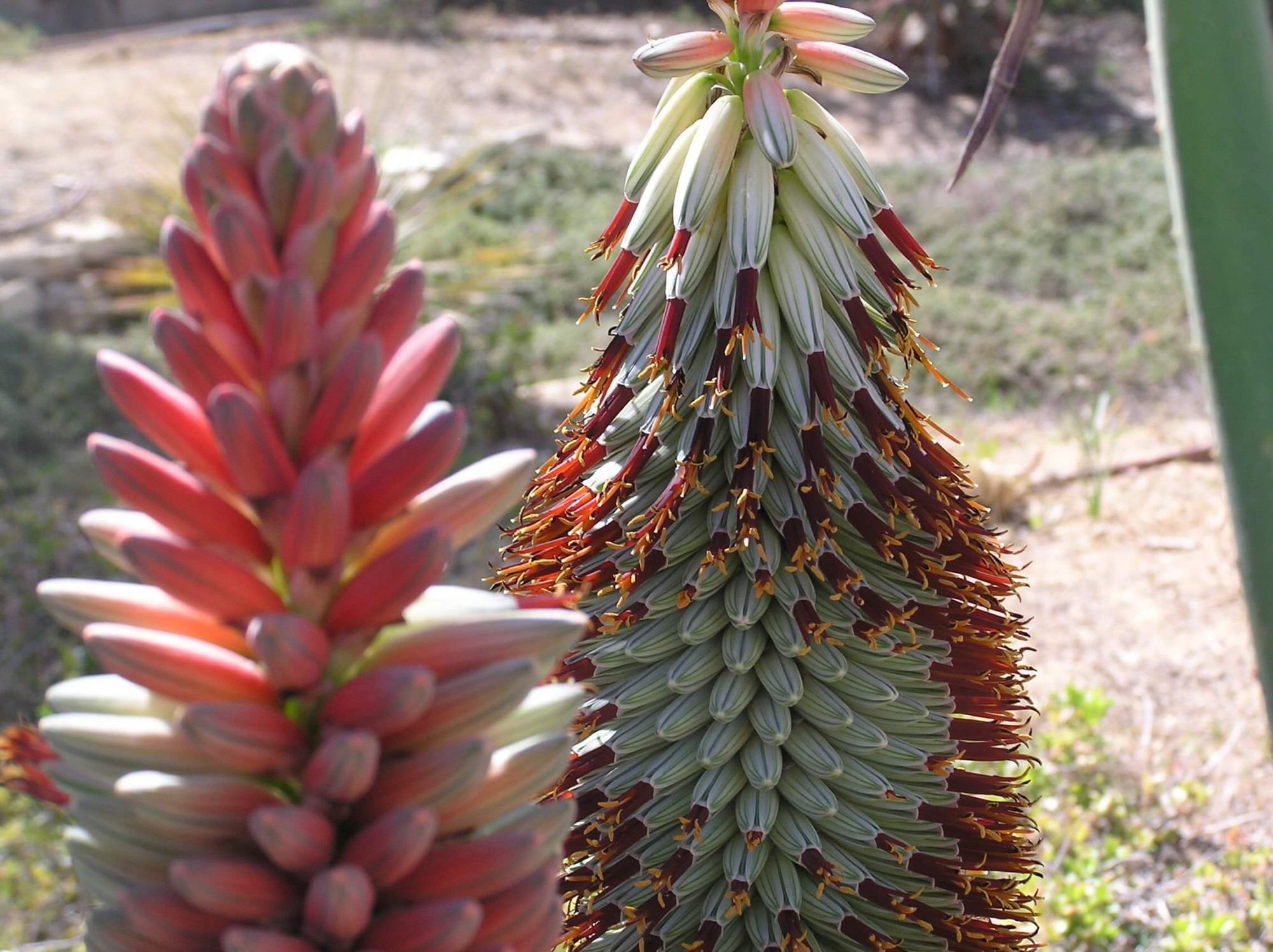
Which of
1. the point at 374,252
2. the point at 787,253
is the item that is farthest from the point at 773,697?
the point at 374,252

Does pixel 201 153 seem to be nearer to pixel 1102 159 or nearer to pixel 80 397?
pixel 80 397

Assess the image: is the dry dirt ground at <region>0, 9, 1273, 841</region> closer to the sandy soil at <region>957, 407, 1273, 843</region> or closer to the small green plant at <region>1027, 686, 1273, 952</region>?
the sandy soil at <region>957, 407, 1273, 843</region>

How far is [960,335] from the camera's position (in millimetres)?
8938

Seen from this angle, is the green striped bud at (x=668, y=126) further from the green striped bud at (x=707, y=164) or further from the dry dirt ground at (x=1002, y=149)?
the dry dirt ground at (x=1002, y=149)

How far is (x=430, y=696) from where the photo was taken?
3.33 ft

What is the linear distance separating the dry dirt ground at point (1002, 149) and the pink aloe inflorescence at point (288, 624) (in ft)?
9.07

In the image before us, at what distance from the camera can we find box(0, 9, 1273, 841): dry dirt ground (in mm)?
4660

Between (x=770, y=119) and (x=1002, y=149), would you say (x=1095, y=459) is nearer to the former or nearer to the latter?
(x=770, y=119)

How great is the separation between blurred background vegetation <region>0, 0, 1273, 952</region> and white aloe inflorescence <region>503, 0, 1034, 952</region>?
171 cm

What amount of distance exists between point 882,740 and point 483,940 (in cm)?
90

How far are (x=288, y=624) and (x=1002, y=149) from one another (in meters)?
13.6

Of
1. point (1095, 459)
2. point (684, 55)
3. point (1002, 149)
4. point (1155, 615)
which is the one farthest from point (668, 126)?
point (1002, 149)

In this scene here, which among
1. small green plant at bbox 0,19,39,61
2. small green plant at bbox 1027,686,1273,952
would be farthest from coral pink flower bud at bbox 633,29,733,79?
small green plant at bbox 0,19,39,61

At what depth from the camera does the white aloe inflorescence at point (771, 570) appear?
69.2 inches
